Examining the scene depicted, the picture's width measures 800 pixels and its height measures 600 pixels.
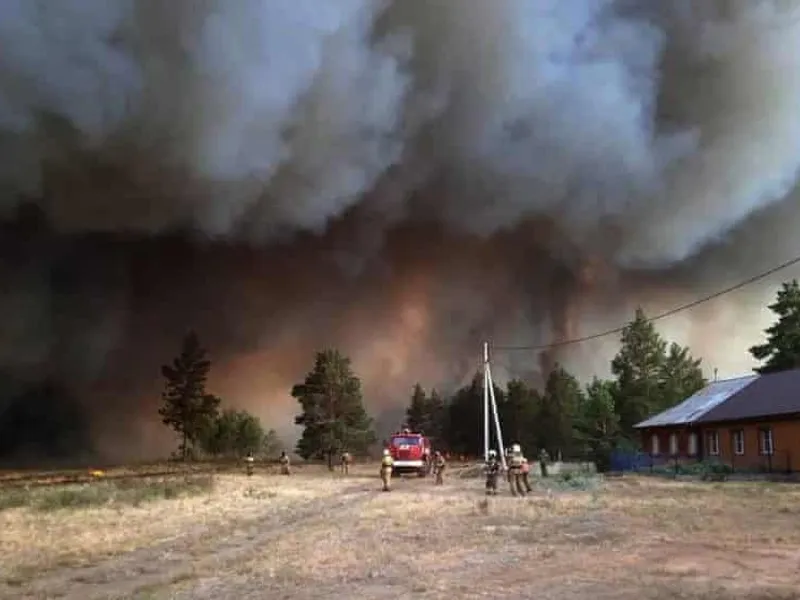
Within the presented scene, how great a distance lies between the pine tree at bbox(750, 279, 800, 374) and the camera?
216 feet

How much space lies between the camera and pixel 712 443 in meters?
44.3

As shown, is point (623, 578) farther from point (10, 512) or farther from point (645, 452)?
point (645, 452)

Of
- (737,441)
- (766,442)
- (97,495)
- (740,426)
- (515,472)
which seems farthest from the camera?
(737,441)

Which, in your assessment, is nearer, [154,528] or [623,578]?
[623,578]

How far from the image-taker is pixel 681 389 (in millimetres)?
80438

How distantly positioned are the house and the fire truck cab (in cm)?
1401

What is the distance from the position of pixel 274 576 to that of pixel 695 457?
129 ft

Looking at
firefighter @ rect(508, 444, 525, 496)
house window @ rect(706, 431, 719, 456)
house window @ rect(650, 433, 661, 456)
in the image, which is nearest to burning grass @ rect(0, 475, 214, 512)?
firefighter @ rect(508, 444, 525, 496)

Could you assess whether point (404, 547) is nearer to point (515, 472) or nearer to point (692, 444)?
point (515, 472)

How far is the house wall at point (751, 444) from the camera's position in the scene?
36312 millimetres

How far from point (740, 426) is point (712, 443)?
3573 mm

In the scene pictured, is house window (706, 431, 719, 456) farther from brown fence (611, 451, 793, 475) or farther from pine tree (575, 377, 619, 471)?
pine tree (575, 377, 619, 471)

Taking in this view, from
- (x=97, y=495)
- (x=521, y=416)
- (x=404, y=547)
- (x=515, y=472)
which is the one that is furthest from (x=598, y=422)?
(x=404, y=547)

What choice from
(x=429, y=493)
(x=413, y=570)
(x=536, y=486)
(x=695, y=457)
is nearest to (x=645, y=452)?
(x=695, y=457)
